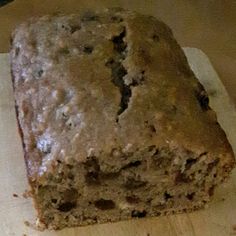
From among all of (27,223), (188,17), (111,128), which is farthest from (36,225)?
(188,17)

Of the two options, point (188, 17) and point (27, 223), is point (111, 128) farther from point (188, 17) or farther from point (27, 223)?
point (188, 17)

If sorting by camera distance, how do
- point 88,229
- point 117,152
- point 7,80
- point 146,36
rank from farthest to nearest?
point 7,80
point 146,36
point 88,229
point 117,152

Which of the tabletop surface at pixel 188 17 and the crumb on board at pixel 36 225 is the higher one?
the tabletop surface at pixel 188 17

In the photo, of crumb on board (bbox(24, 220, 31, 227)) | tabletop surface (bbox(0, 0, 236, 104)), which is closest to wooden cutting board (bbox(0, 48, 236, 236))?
crumb on board (bbox(24, 220, 31, 227))

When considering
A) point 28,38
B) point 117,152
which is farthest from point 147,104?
point 28,38

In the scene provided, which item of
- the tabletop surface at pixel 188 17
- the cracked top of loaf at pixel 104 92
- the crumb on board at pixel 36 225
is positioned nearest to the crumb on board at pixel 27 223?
the crumb on board at pixel 36 225

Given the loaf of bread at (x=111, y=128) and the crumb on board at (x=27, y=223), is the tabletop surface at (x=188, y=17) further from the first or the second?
the crumb on board at (x=27, y=223)

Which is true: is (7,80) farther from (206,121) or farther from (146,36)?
(206,121)
